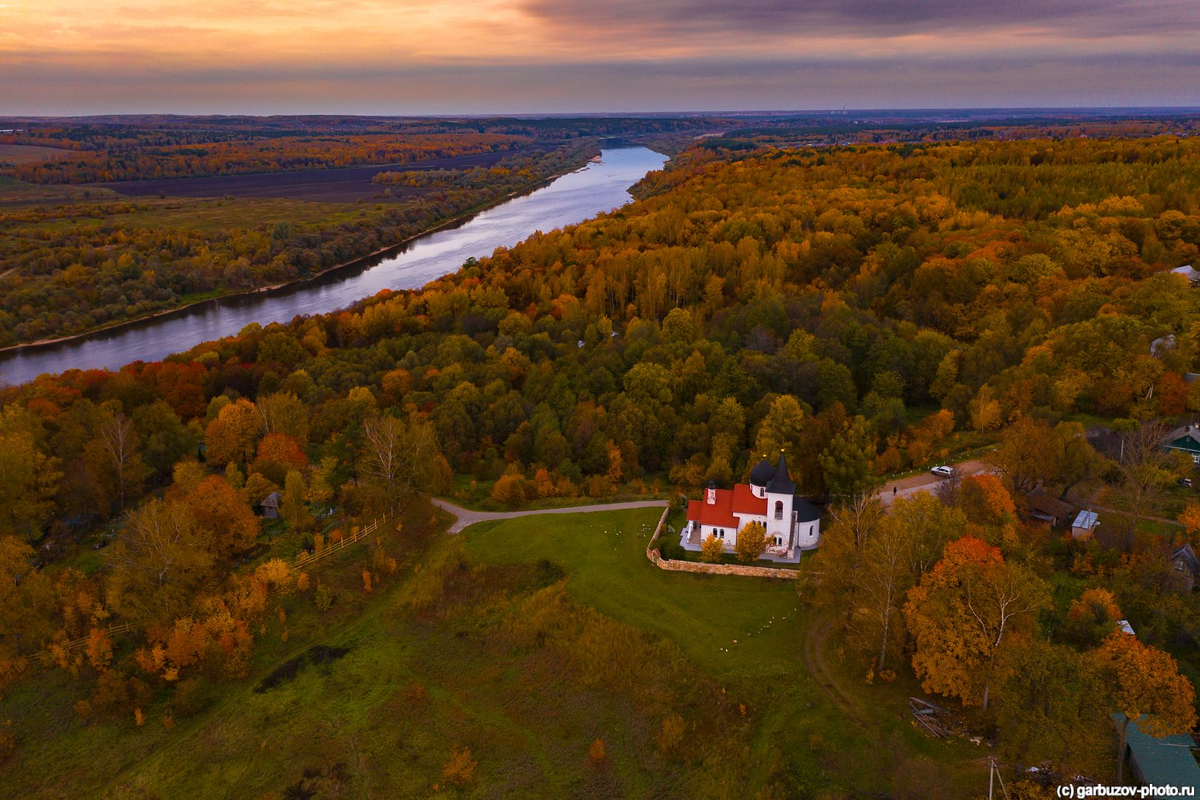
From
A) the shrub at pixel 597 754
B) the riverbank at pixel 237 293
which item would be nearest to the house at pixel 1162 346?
the shrub at pixel 597 754

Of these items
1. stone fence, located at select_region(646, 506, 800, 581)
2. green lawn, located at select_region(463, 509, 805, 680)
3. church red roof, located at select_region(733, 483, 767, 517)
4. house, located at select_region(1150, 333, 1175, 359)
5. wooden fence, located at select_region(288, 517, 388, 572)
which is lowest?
wooden fence, located at select_region(288, 517, 388, 572)

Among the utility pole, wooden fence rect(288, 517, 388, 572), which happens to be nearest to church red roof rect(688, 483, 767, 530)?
the utility pole

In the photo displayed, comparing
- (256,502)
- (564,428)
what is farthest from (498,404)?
(256,502)

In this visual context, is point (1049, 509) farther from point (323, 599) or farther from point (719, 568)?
point (323, 599)

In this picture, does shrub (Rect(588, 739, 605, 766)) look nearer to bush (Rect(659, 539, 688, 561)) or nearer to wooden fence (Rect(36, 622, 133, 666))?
bush (Rect(659, 539, 688, 561))

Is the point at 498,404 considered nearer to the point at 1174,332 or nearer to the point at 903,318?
the point at 903,318

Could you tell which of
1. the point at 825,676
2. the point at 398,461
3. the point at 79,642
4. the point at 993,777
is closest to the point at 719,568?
the point at 825,676

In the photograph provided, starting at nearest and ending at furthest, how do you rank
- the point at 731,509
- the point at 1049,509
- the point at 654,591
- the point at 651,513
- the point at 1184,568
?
the point at 1184,568, the point at 654,591, the point at 1049,509, the point at 731,509, the point at 651,513
